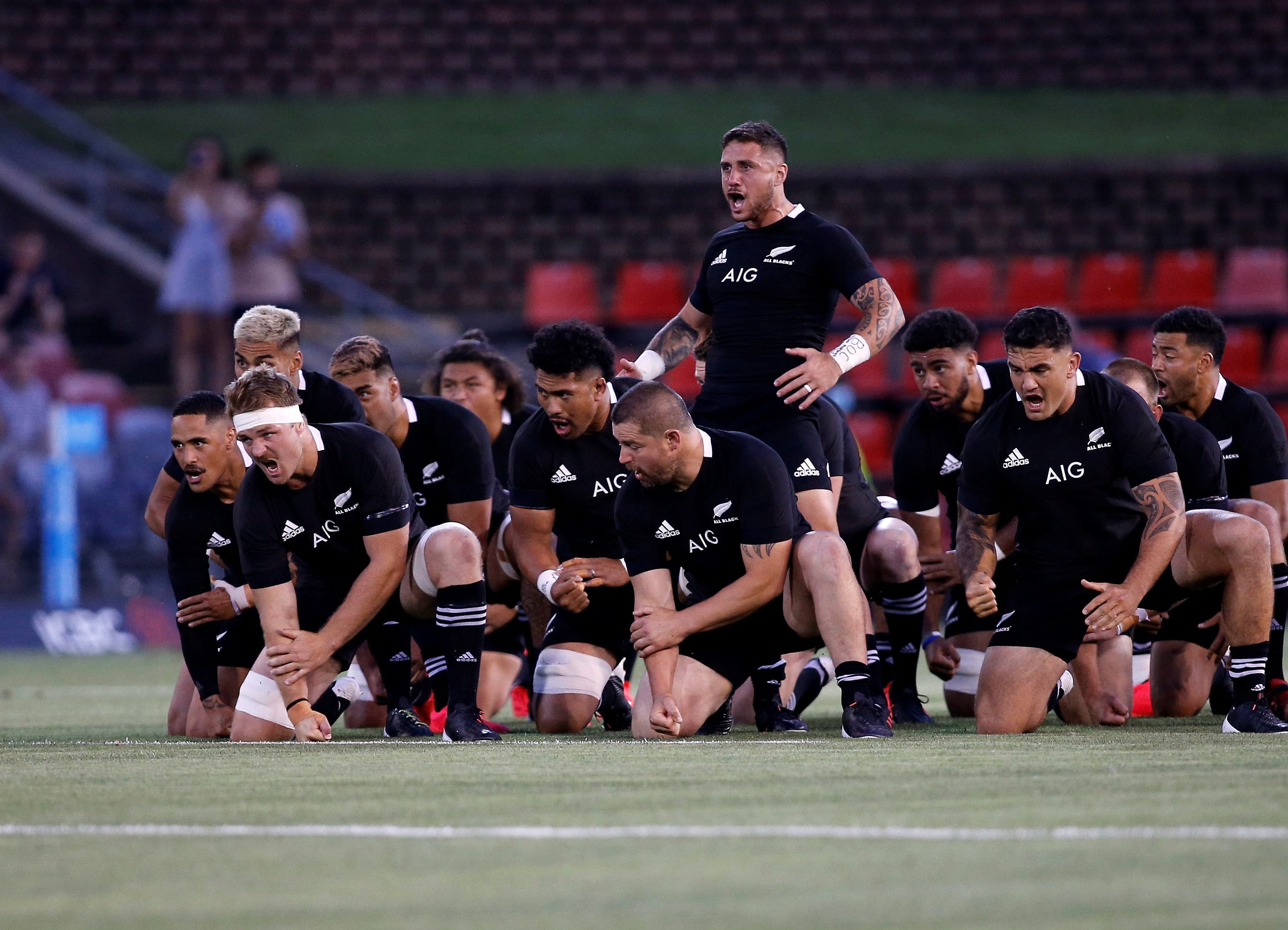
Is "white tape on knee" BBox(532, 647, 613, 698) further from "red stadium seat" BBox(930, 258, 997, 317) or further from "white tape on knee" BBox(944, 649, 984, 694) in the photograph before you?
"red stadium seat" BBox(930, 258, 997, 317)

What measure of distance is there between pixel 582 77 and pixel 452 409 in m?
15.1

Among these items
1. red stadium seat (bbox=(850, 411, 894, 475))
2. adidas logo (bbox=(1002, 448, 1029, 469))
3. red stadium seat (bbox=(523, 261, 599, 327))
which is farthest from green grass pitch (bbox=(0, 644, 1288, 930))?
red stadium seat (bbox=(523, 261, 599, 327))

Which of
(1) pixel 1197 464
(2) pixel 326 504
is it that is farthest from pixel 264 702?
(1) pixel 1197 464

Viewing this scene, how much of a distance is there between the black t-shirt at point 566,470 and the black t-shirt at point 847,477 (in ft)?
2.85

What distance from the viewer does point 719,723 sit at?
7371 millimetres

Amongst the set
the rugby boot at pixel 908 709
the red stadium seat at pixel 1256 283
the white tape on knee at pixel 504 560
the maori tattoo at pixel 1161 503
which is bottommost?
the rugby boot at pixel 908 709

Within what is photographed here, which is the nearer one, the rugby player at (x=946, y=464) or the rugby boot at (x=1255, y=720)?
the rugby boot at (x=1255, y=720)

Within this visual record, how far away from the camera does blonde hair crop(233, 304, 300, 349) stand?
7809 millimetres

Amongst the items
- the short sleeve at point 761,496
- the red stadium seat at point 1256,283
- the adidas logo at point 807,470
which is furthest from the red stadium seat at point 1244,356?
the short sleeve at point 761,496

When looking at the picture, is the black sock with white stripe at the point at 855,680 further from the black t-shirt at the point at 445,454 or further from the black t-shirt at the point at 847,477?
the black t-shirt at the point at 445,454

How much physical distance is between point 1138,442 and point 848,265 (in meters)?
1.35

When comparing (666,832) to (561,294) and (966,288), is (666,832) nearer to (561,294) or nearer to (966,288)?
(966,288)

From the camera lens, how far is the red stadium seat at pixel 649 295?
17250 mm

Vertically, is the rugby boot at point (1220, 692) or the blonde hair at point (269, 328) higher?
the blonde hair at point (269, 328)
